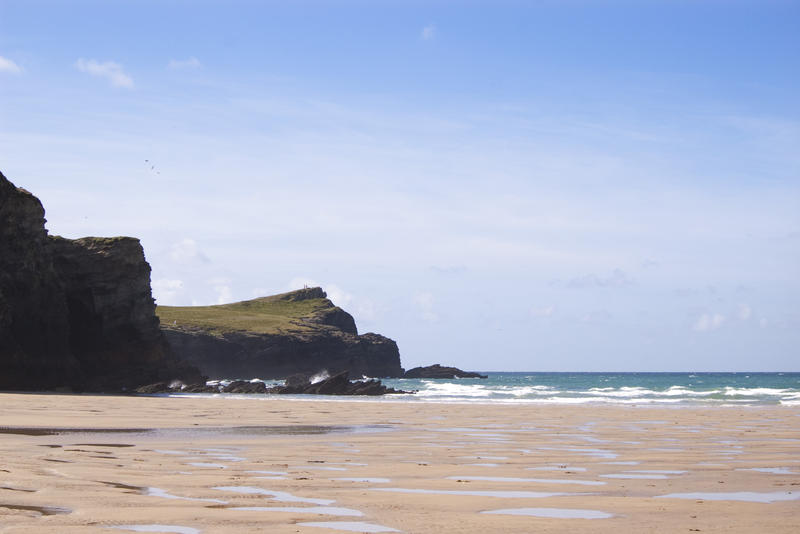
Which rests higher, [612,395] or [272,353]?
[272,353]

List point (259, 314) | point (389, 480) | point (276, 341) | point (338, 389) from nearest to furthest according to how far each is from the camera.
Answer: point (389, 480) → point (338, 389) → point (276, 341) → point (259, 314)

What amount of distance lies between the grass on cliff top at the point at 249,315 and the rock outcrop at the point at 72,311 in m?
64.1

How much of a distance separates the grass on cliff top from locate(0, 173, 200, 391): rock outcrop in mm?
64104

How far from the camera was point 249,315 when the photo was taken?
15975 cm

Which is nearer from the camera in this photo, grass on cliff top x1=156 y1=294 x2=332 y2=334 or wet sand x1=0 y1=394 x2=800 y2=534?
wet sand x1=0 y1=394 x2=800 y2=534

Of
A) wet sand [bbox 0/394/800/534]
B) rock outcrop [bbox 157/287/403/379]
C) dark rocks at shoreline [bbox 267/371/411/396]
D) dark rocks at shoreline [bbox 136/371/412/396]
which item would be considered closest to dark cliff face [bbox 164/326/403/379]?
rock outcrop [bbox 157/287/403/379]

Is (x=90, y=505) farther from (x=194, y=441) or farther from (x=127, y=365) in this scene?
(x=127, y=365)

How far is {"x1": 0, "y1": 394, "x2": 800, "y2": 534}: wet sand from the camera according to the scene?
7.68 meters

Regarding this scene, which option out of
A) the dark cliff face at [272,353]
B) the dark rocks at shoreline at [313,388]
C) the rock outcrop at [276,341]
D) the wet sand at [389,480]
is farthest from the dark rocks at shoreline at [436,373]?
the wet sand at [389,480]

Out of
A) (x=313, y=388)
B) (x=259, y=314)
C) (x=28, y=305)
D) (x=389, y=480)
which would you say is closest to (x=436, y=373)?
(x=259, y=314)

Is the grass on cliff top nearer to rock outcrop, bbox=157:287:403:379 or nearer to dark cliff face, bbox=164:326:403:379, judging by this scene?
rock outcrop, bbox=157:287:403:379

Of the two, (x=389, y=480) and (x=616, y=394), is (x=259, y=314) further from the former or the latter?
(x=389, y=480)

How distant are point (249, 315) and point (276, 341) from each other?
23.3m

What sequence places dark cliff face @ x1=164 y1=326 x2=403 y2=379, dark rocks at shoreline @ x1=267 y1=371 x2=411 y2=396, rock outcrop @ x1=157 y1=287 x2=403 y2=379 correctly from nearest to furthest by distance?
dark rocks at shoreline @ x1=267 y1=371 x2=411 y2=396 < dark cliff face @ x1=164 y1=326 x2=403 y2=379 < rock outcrop @ x1=157 y1=287 x2=403 y2=379
